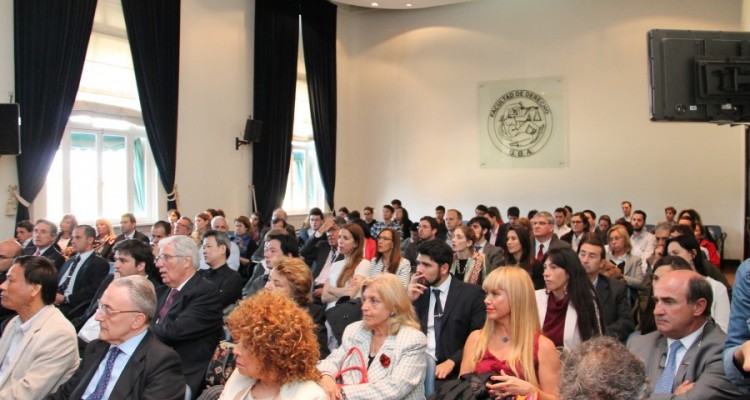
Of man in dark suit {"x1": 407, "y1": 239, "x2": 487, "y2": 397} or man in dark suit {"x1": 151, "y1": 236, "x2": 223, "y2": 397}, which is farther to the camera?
man in dark suit {"x1": 407, "y1": 239, "x2": 487, "y2": 397}

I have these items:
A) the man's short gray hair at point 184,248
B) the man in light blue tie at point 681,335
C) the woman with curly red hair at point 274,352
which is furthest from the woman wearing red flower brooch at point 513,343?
the man's short gray hair at point 184,248

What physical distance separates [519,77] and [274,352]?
11.1 m

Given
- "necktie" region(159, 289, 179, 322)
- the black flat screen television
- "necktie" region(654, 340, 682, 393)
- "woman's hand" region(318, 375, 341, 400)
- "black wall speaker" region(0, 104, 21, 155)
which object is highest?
"black wall speaker" region(0, 104, 21, 155)

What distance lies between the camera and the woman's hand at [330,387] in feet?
8.49

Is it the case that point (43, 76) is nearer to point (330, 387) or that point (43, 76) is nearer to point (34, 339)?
point (34, 339)

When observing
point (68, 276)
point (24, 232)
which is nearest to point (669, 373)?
point (68, 276)

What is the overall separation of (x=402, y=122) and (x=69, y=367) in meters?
11.0

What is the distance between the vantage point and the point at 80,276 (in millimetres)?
4941

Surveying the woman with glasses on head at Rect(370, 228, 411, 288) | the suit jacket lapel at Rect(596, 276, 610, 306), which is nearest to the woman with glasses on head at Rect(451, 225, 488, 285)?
the woman with glasses on head at Rect(370, 228, 411, 288)

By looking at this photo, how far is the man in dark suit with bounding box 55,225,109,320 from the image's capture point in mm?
4840

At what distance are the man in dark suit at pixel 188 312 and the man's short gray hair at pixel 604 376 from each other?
2.24 meters

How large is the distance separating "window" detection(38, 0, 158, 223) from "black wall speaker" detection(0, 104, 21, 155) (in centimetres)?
82

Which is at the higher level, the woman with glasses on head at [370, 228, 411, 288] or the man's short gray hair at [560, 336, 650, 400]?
the woman with glasses on head at [370, 228, 411, 288]

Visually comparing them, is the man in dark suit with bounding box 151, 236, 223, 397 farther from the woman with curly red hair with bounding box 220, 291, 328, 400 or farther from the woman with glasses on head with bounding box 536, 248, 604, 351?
the woman with glasses on head with bounding box 536, 248, 604, 351
